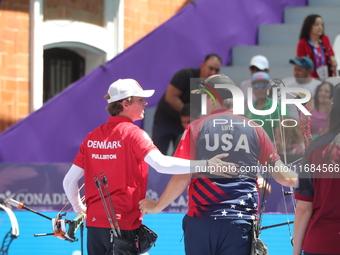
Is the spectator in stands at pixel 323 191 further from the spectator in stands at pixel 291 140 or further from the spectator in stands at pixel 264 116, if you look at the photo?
the spectator in stands at pixel 291 140

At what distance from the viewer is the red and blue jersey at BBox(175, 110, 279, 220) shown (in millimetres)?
4449

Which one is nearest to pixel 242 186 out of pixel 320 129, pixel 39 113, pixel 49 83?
pixel 320 129

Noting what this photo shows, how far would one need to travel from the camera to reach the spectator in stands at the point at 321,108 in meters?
6.45

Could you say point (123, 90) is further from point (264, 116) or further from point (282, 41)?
point (282, 41)

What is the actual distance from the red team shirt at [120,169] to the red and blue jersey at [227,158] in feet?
0.96

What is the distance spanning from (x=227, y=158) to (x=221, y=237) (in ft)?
1.50

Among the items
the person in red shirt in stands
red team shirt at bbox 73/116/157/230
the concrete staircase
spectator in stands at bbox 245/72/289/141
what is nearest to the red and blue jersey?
the person in red shirt in stands

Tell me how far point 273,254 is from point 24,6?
21.0 ft

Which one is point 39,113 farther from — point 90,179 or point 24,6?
point 90,179

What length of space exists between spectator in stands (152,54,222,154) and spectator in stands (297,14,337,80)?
1232mm

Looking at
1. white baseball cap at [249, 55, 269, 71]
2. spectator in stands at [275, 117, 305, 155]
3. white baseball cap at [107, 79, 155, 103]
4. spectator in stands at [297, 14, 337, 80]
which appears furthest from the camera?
spectator in stands at [297, 14, 337, 80]

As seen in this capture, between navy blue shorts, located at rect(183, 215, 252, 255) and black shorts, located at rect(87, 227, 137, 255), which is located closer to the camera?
navy blue shorts, located at rect(183, 215, 252, 255)

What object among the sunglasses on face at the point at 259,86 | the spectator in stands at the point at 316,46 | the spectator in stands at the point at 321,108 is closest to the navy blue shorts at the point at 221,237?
the spectator in stands at the point at 321,108

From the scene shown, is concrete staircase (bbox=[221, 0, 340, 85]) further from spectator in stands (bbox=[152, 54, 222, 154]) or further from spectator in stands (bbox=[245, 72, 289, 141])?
spectator in stands (bbox=[245, 72, 289, 141])
